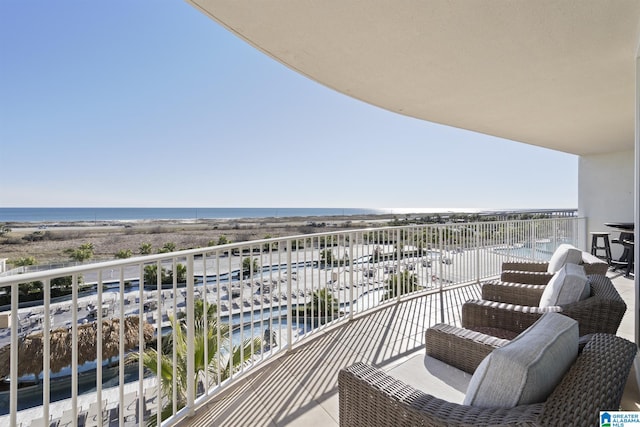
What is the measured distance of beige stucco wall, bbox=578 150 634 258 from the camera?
20.2 ft

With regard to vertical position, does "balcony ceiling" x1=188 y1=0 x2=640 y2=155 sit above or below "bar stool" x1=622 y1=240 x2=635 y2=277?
above

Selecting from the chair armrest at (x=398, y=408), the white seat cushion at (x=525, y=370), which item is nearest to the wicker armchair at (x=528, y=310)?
the white seat cushion at (x=525, y=370)

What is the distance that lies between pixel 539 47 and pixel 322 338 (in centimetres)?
296

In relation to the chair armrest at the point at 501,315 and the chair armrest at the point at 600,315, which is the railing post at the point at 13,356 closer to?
the chair armrest at the point at 501,315

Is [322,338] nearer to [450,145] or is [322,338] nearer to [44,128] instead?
[450,145]

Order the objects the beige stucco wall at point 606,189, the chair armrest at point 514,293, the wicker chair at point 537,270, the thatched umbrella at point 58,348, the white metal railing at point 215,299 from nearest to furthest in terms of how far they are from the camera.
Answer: the white metal railing at point 215,299 < the thatched umbrella at point 58,348 < the chair armrest at point 514,293 < the wicker chair at point 537,270 < the beige stucco wall at point 606,189

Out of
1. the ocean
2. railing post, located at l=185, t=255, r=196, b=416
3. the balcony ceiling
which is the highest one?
the balcony ceiling

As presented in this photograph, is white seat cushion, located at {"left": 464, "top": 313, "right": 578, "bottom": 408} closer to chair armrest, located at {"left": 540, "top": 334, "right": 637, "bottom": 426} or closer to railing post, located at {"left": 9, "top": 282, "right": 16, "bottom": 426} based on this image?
chair armrest, located at {"left": 540, "top": 334, "right": 637, "bottom": 426}

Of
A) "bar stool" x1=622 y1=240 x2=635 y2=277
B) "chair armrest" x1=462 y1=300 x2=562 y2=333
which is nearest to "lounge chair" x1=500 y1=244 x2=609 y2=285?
"chair armrest" x1=462 y1=300 x2=562 y2=333

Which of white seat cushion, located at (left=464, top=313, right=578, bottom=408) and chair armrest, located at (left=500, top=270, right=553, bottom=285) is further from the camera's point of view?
chair armrest, located at (left=500, top=270, right=553, bottom=285)

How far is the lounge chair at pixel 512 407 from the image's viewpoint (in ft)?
2.58

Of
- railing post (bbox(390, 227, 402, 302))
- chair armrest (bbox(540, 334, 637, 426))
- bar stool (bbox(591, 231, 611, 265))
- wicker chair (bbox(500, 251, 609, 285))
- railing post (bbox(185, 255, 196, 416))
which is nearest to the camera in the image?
chair armrest (bbox(540, 334, 637, 426))

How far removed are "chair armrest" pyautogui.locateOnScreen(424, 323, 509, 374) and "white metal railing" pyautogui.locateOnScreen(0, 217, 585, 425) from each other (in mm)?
1230

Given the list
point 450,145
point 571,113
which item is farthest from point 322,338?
point 450,145
